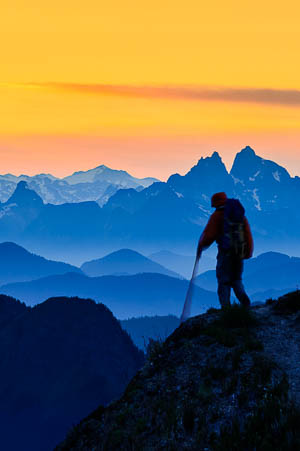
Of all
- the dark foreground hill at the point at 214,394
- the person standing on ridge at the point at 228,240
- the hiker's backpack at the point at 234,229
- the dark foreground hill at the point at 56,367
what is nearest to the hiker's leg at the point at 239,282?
the person standing on ridge at the point at 228,240

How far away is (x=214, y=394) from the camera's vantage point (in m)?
11.0

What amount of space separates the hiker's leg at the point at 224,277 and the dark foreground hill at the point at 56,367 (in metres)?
132

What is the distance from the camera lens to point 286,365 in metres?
11.4

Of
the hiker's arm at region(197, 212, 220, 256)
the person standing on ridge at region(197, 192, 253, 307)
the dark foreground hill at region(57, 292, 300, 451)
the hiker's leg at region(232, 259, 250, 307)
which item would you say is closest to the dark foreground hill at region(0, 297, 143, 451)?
the hiker's leg at region(232, 259, 250, 307)

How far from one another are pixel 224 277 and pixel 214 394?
4011 millimetres

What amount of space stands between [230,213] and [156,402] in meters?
4.65

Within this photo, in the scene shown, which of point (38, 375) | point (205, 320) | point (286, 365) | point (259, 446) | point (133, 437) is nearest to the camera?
point (259, 446)

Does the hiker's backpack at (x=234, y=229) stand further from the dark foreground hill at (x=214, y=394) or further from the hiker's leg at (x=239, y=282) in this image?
the dark foreground hill at (x=214, y=394)

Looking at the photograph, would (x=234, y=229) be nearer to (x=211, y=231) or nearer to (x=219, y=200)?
(x=211, y=231)

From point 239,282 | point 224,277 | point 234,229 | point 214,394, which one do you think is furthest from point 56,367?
point 214,394

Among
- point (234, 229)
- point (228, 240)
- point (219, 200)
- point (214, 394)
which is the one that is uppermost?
point (219, 200)

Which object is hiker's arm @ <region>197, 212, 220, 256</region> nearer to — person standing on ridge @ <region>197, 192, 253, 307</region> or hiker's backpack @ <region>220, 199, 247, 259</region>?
person standing on ridge @ <region>197, 192, 253, 307</region>

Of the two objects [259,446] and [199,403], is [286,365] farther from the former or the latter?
[259,446]

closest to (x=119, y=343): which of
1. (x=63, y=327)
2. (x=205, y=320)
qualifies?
(x=63, y=327)
